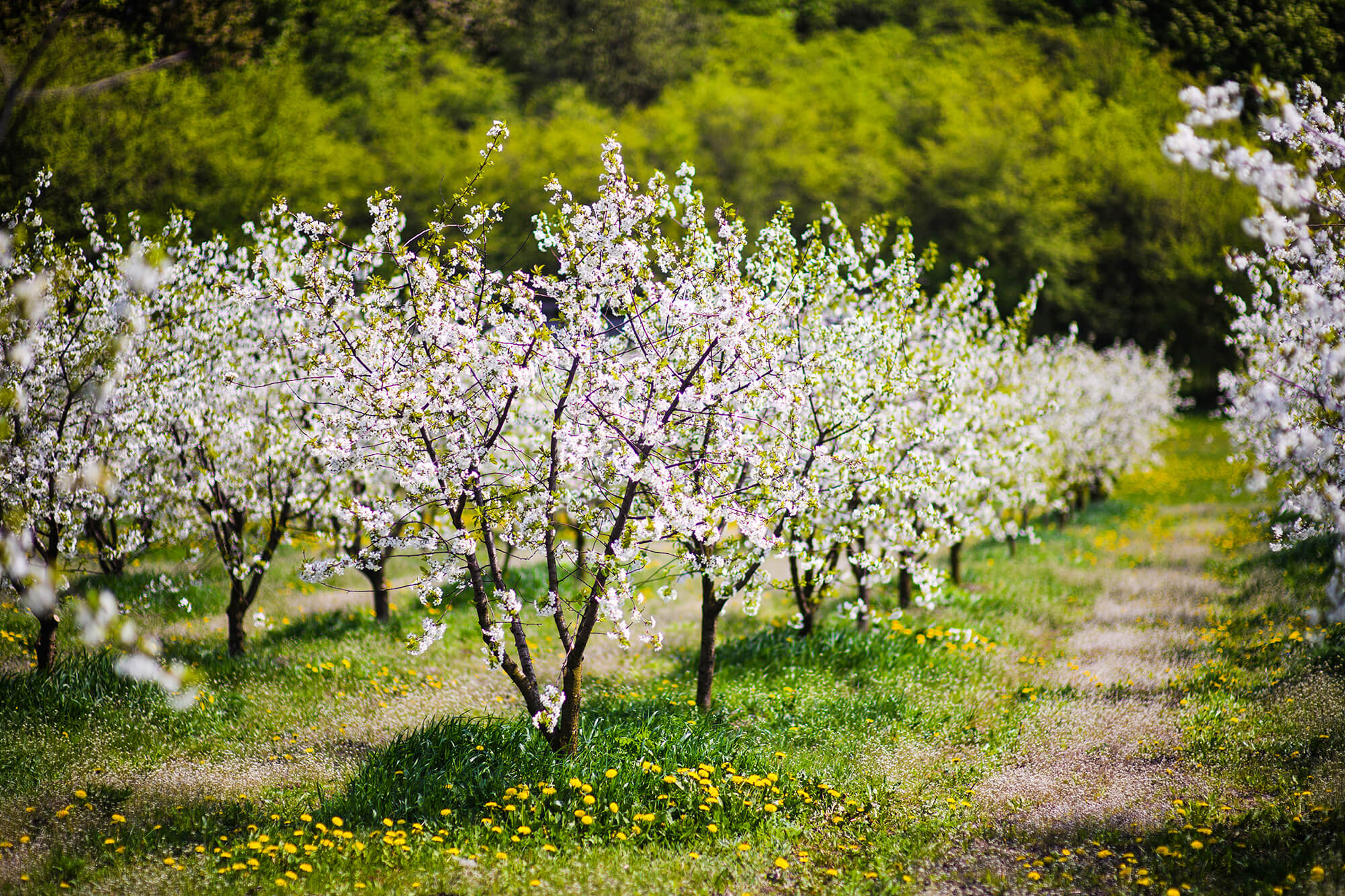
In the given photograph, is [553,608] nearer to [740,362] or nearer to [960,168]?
[740,362]

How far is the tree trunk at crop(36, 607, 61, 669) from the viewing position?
26.6ft

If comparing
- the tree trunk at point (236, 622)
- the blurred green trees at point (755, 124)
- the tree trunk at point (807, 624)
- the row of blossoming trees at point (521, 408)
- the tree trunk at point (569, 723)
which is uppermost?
the blurred green trees at point (755, 124)

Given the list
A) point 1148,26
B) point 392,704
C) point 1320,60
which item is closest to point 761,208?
point 1148,26

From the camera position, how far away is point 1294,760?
21.7ft

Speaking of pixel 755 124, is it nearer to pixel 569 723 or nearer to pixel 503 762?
pixel 569 723

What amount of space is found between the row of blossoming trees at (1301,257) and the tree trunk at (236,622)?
10022mm

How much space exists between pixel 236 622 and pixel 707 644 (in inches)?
226

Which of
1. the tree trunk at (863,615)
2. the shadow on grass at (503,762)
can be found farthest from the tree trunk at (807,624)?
the shadow on grass at (503,762)

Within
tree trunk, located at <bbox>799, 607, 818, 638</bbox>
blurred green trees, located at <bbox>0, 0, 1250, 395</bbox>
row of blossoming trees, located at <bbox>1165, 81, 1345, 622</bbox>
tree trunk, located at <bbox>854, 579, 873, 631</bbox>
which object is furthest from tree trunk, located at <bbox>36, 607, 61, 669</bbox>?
blurred green trees, located at <bbox>0, 0, 1250, 395</bbox>

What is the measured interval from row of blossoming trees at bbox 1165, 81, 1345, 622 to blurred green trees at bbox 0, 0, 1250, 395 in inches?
951

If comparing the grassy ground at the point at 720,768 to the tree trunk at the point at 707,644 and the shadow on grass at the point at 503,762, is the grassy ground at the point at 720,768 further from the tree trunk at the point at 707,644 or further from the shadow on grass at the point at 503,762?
the tree trunk at the point at 707,644

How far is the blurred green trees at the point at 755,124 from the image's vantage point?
27.4 meters

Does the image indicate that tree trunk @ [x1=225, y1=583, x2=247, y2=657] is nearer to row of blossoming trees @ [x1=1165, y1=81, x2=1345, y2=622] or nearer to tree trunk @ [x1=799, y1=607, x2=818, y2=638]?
tree trunk @ [x1=799, y1=607, x2=818, y2=638]

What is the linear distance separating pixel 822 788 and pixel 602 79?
44.8 m
